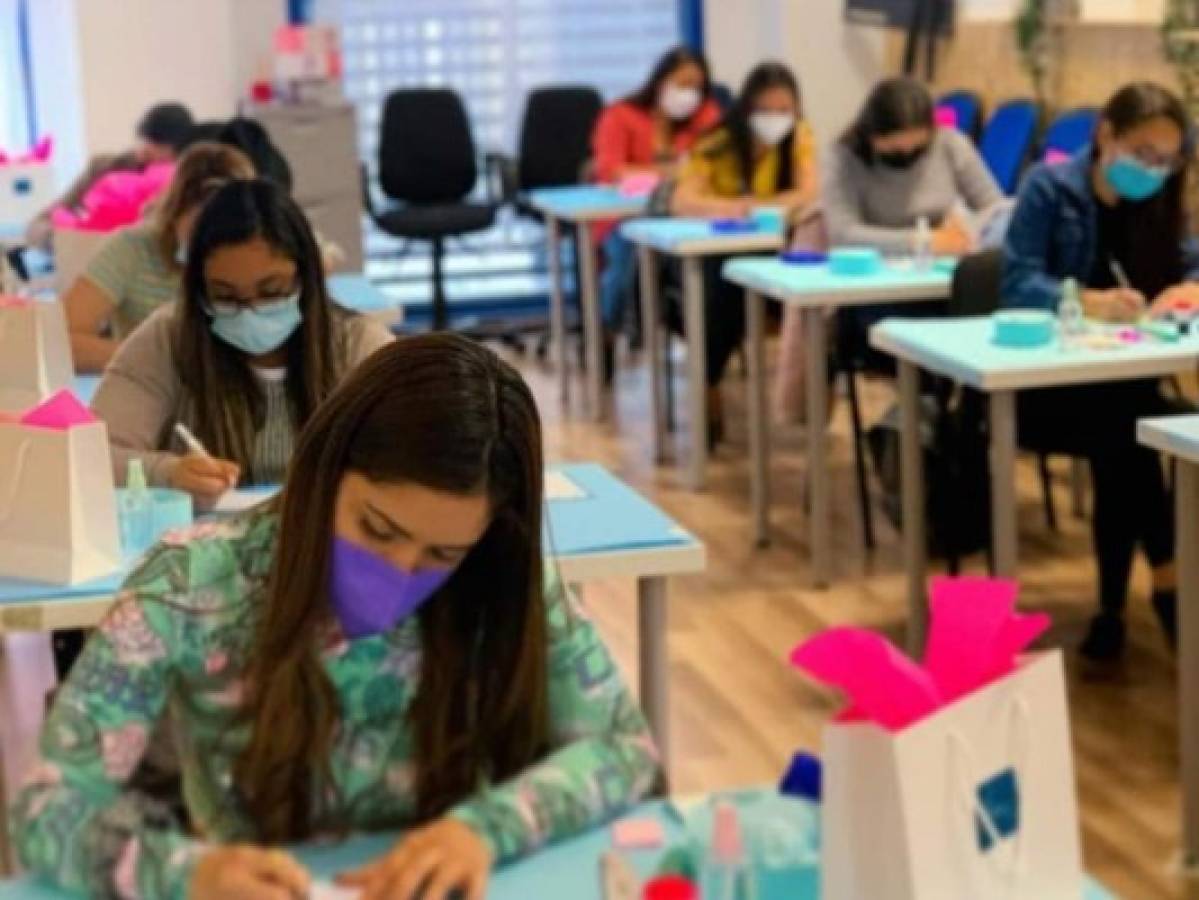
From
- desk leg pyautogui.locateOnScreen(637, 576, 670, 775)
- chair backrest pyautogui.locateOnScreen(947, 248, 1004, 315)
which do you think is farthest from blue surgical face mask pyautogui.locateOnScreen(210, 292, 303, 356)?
chair backrest pyautogui.locateOnScreen(947, 248, 1004, 315)

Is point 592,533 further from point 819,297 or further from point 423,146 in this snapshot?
point 423,146

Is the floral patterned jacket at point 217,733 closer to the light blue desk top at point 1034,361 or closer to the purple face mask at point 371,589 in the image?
the purple face mask at point 371,589

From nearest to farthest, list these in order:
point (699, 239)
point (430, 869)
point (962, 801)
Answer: point (962, 801) < point (430, 869) < point (699, 239)

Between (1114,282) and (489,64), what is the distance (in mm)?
5598

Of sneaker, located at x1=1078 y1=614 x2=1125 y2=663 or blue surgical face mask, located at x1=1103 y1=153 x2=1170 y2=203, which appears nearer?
blue surgical face mask, located at x1=1103 y1=153 x2=1170 y2=203

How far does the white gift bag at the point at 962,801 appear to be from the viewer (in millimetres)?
1624

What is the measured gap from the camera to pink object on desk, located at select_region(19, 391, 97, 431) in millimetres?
2984

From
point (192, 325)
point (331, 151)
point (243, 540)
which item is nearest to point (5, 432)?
point (192, 325)

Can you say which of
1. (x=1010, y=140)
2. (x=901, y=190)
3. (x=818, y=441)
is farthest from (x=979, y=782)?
(x=1010, y=140)

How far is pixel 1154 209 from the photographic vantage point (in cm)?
481

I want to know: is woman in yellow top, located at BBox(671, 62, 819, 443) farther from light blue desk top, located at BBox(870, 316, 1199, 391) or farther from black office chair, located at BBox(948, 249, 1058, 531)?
light blue desk top, located at BBox(870, 316, 1199, 391)

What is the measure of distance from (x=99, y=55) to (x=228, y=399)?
20.2 feet

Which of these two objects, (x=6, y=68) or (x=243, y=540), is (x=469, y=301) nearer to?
(x=6, y=68)

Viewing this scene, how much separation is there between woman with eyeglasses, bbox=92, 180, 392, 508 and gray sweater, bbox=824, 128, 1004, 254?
9.50 feet
